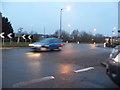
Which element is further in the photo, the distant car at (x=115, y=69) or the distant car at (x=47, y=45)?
the distant car at (x=47, y=45)

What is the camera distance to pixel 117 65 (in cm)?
479

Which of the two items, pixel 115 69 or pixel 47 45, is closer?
pixel 115 69

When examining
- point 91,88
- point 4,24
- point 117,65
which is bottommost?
point 91,88

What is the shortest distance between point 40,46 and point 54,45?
1944 mm

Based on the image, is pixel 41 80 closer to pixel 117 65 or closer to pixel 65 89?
pixel 65 89

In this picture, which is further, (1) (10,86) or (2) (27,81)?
(2) (27,81)

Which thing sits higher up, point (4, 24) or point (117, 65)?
point (4, 24)

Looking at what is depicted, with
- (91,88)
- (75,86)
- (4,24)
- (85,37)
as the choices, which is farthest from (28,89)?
(85,37)

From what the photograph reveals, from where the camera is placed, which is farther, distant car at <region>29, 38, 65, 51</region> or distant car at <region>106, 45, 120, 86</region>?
distant car at <region>29, 38, 65, 51</region>

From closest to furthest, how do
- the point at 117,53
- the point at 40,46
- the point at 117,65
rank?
the point at 117,65 → the point at 117,53 → the point at 40,46

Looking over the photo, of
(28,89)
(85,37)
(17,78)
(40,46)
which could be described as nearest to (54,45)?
(40,46)

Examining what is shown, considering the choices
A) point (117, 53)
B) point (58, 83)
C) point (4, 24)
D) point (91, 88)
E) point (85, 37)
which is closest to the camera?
point (117, 53)

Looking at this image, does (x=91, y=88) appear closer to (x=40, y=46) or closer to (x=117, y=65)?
(x=117, y=65)

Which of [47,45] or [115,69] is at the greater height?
[115,69]
